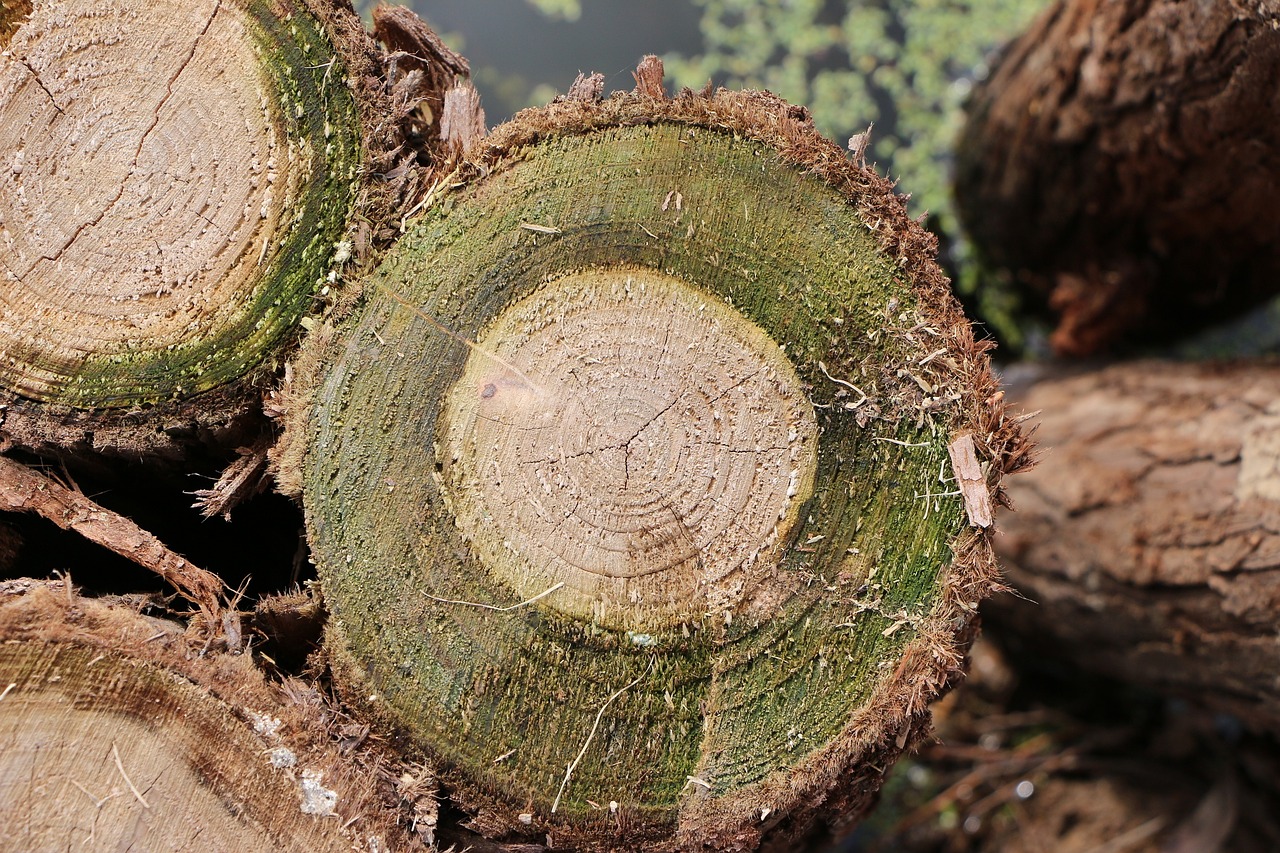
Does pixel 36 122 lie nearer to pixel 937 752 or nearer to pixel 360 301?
pixel 360 301

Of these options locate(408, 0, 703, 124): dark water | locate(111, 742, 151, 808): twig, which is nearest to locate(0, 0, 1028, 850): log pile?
locate(111, 742, 151, 808): twig

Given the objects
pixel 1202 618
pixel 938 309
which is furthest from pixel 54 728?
pixel 1202 618

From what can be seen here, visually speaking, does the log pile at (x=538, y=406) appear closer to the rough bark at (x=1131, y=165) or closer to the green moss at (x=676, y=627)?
the green moss at (x=676, y=627)

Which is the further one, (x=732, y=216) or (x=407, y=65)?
(x=407, y=65)

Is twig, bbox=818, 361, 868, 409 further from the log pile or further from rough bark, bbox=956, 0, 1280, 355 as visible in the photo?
rough bark, bbox=956, 0, 1280, 355

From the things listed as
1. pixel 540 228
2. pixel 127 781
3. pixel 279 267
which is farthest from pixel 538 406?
pixel 127 781

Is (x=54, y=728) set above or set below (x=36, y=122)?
below
